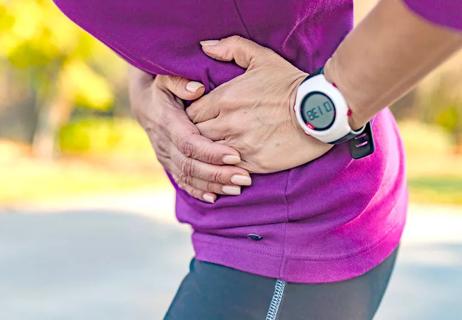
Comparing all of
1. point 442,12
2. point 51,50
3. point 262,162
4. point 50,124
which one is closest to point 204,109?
point 262,162

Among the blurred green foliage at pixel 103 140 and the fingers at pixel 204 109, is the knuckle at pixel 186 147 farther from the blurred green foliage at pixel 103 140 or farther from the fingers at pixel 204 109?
the blurred green foliage at pixel 103 140

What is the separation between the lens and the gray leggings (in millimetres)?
1096

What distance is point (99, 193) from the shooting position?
7633mm

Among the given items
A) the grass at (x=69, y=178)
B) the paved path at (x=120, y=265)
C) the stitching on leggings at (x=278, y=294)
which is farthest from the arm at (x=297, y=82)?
the grass at (x=69, y=178)

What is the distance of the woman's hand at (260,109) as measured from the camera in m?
1.07

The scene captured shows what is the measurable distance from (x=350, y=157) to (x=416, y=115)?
Answer: 11089 millimetres

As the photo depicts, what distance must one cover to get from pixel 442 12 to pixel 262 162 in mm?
340

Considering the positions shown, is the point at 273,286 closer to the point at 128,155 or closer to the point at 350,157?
the point at 350,157

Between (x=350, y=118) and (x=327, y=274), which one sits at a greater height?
(x=350, y=118)

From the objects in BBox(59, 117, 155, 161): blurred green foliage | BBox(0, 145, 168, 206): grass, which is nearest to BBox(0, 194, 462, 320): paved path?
BBox(0, 145, 168, 206): grass

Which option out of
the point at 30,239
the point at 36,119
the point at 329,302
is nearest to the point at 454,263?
the point at 30,239

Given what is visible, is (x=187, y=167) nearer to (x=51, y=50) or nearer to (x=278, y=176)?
(x=278, y=176)

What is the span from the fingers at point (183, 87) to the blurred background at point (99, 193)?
0.50m

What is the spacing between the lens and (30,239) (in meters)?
5.08
